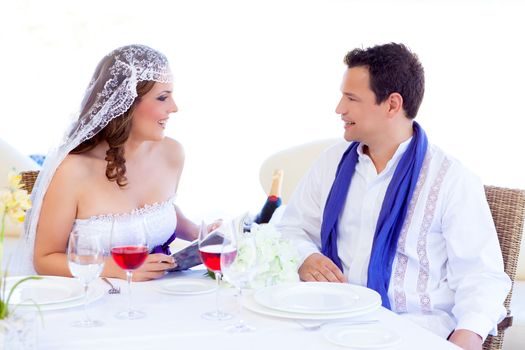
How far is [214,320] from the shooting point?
70.3 inches

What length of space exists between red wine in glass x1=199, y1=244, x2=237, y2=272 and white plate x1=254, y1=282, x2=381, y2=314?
0.16m

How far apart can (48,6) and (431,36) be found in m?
2.73

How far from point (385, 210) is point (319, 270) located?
30 centimetres

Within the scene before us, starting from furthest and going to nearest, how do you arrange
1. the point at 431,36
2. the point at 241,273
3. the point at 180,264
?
the point at 431,36, the point at 180,264, the point at 241,273

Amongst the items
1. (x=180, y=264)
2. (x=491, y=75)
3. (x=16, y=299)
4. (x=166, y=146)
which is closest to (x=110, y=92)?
(x=166, y=146)

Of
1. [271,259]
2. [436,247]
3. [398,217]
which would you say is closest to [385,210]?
[398,217]

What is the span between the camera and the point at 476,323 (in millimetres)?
2201

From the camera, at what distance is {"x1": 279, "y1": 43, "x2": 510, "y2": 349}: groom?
2324 mm

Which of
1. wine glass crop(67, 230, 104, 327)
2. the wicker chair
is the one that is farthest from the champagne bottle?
wine glass crop(67, 230, 104, 327)

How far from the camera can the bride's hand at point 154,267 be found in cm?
215

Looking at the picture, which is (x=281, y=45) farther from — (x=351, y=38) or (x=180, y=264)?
(x=180, y=264)

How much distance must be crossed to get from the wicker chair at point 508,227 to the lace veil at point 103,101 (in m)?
1.18

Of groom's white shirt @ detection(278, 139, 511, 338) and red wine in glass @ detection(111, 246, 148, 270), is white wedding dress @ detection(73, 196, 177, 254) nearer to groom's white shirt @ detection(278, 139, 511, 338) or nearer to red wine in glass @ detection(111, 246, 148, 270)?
groom's white shirt @ detection(278, 139, 511, 338)

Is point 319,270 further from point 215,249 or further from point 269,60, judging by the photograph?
point 269,60
